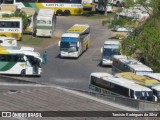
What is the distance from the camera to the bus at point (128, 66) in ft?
123

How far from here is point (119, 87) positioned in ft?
106

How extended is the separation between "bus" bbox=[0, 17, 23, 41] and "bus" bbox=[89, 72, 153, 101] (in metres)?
17.9

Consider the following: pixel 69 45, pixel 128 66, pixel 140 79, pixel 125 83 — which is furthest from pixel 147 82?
pixel 69 45

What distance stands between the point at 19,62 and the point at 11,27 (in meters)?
11.3

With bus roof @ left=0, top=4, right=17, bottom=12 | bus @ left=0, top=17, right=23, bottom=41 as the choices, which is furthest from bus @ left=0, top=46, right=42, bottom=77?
bus roof @ left=0, top=4, right=17, bottom=12

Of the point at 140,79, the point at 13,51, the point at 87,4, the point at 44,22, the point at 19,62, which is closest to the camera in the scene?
the point at 140,79

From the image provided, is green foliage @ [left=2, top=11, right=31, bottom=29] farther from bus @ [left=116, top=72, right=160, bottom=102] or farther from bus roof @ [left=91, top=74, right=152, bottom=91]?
bus roof @ [left=91, top=74, right=152, bottom=91]

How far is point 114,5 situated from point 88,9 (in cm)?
511

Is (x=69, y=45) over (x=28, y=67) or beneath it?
over

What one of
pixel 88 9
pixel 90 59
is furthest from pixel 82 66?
pixel 88 9

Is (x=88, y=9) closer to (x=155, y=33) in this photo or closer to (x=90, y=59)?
(x=90, y=59)

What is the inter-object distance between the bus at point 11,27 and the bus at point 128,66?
1274 cm

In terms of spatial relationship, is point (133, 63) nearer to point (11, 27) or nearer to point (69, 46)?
point (69, 46)

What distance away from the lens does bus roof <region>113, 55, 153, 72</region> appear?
1490 inches
